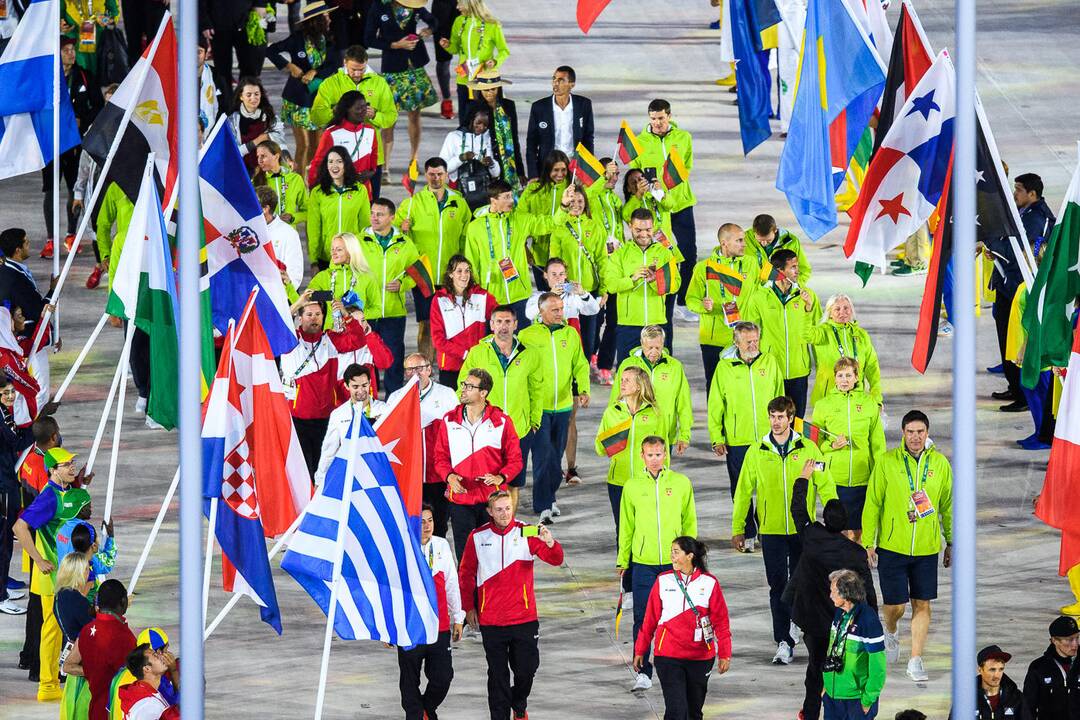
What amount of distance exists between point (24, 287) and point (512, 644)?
231 inches

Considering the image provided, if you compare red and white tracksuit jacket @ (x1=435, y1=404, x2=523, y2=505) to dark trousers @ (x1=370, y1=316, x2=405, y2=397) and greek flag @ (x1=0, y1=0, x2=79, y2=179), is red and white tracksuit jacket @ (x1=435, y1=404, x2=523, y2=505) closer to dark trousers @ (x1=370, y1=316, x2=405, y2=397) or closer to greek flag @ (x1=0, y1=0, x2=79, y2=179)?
dark trousers @ (x1=370, y1=316, x2=405, y2=397)

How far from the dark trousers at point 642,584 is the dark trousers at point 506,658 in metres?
0.97

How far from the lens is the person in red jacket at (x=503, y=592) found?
1591 centimetres

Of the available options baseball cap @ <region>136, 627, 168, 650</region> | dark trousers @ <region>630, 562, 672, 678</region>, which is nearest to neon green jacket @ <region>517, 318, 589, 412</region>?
dark trousers @ <region>630, 562, 672, 678</region>

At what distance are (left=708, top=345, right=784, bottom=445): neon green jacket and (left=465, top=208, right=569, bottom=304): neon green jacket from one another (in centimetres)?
260

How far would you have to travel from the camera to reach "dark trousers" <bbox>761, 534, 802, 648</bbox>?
17.2m

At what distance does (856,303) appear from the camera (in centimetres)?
2366

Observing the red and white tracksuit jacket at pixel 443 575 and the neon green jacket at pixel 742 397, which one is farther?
the neon green jacket at pixel 742 397

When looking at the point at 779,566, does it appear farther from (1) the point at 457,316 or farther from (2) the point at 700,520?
(1) the point at 457,316

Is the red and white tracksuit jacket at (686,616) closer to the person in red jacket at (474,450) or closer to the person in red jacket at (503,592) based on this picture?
the person in red jacket at (503,592)

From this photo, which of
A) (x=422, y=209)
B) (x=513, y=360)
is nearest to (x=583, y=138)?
(x=422, y=209)

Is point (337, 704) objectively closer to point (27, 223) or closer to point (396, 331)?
point (396, 331)

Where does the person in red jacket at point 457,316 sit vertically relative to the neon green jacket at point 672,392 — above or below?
above

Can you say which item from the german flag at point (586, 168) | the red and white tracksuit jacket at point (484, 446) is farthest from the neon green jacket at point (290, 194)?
the red and white tracksuit jacket at point (484, 446)
